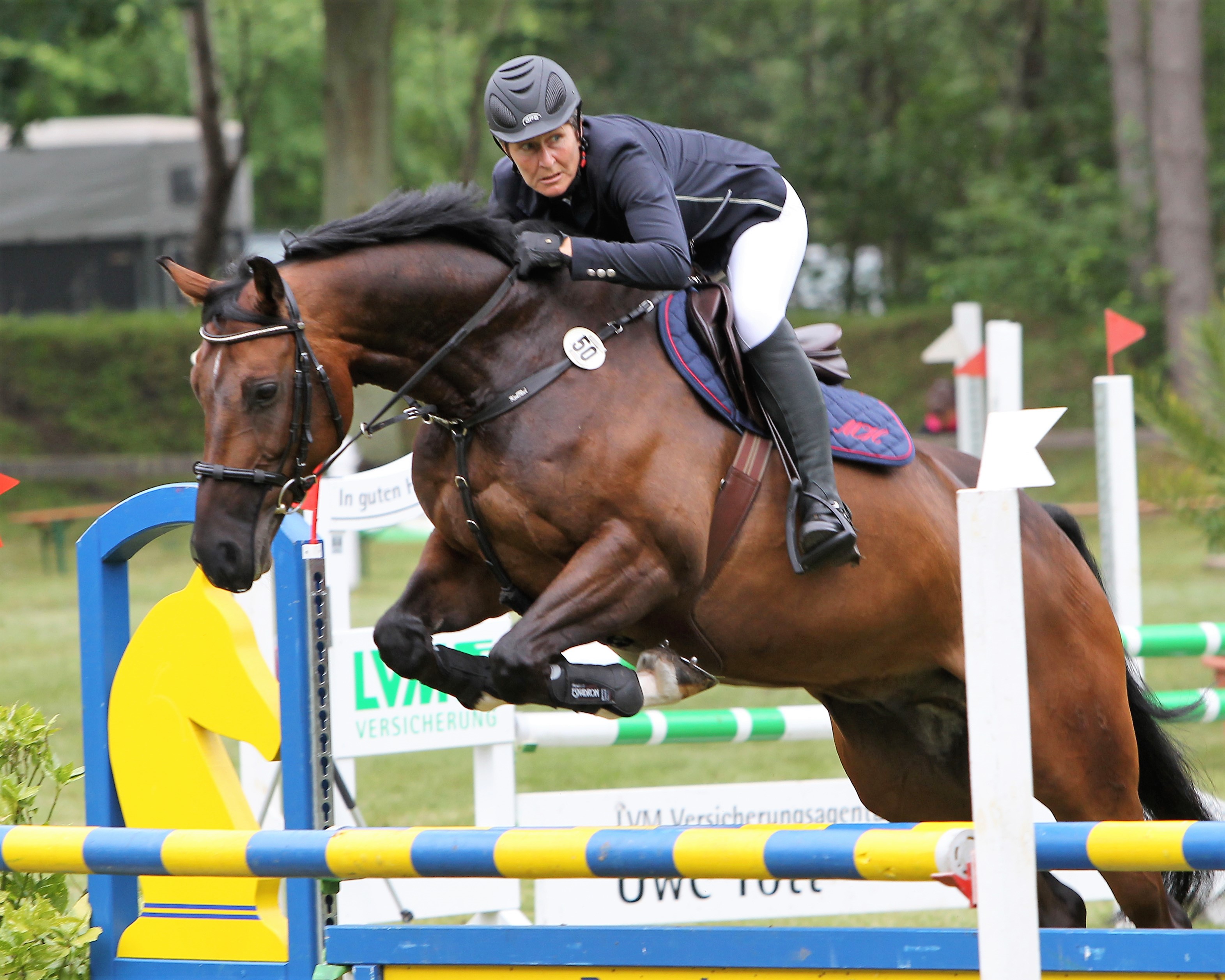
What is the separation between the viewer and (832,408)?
306 cm

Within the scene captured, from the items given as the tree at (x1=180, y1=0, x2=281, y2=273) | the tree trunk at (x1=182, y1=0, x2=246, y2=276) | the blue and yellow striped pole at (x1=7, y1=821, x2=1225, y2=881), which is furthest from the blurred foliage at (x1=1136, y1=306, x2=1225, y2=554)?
the tree trunk at (x1=182, y1=0, x2=246, y2=276)

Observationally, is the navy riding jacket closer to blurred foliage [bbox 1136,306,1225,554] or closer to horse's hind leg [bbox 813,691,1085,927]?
horse's hind leg [bbox 813,691,1085,927]

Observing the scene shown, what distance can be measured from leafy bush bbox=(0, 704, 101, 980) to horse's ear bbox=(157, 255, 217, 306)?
1004 millimetres

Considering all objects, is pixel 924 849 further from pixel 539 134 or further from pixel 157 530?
pixel 157 530

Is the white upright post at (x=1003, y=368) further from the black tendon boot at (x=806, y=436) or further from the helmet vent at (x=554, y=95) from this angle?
the helmet vent at (x=554, y=95)

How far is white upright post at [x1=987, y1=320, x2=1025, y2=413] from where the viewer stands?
5121mm

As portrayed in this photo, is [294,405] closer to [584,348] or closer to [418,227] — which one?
[418,227]

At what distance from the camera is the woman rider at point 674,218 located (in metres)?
2.69

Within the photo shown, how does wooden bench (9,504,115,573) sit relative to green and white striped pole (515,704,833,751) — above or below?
above

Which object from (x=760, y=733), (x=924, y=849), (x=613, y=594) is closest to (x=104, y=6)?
(x=760, y=733)

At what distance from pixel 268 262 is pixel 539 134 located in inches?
22.3

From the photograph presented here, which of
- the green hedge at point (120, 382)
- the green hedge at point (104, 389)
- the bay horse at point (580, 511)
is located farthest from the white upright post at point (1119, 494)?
the green hedge at point (104, 389)

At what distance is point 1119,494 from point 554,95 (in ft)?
10.2

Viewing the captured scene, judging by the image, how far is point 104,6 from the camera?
39.2 ft
